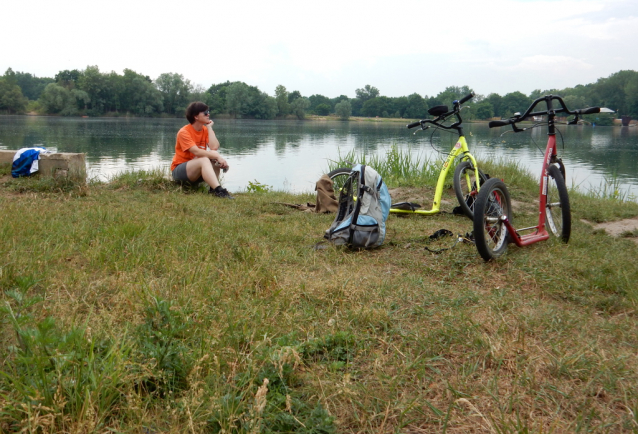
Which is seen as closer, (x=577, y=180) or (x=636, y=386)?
(x=636, y=386)

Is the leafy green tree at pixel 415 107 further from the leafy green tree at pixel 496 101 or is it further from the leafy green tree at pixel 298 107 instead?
the leafy green tree at pixel 298 107

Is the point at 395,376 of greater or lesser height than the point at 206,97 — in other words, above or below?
below

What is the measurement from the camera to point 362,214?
423 cm

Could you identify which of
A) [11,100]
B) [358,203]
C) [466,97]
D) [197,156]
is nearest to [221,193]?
[197,156]

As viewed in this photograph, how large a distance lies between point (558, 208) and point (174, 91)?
71064mm

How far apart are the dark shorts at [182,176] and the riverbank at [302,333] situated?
9.79 feet

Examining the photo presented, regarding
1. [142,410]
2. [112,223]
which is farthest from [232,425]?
[112,223]

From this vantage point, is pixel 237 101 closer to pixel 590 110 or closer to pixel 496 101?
pixel 496 101

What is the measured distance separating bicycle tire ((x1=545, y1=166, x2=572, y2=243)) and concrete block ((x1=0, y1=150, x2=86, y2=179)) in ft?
19.3

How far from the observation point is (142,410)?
63.2 inches

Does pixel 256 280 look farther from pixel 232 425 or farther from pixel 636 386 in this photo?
pixel 636 386

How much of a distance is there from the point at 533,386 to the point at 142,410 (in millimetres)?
1463

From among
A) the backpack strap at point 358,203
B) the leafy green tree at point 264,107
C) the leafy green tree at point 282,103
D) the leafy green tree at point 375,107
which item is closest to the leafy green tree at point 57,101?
the leafy green tree at point 264,107

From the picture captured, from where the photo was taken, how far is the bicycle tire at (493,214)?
3607 millimetres
